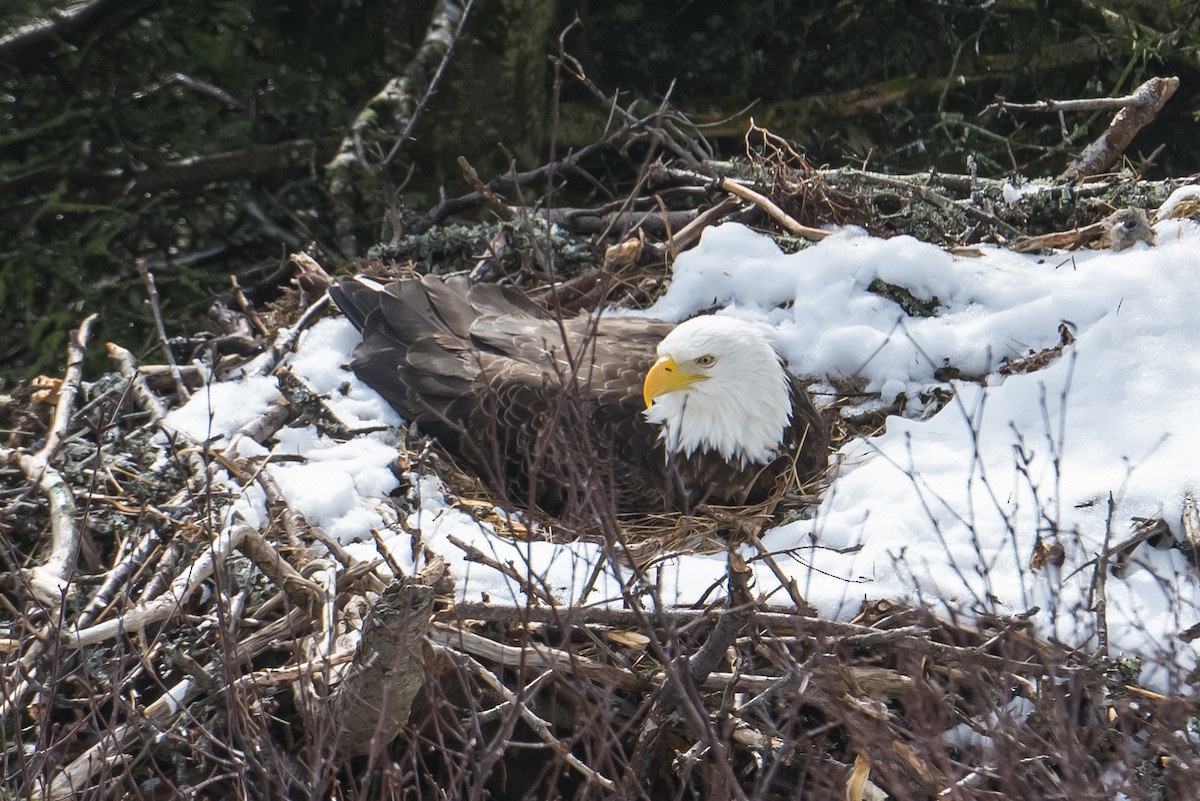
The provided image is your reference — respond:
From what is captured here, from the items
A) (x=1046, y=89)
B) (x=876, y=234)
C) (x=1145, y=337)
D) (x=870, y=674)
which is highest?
(x=1046, y=89)

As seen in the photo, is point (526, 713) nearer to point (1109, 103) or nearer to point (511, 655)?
point (511, 655)

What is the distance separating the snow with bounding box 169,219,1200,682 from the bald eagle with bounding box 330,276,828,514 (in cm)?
21

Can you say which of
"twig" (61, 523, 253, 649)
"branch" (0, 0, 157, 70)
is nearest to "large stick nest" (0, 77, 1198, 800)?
"twig" (61, 523, 253, 649)

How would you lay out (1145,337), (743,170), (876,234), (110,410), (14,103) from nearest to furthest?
1. (1145,337)
2. (110,410)
3. (876,234)
4. (743,170)
5. (14,103)

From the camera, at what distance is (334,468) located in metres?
4.20

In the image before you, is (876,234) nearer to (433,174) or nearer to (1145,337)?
(1145,337)

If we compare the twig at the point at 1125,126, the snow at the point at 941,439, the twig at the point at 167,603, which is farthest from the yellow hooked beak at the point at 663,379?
the twig at the point at 1125,126

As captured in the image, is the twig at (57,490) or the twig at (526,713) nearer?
the twig at (526,713)

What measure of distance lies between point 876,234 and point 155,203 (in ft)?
13.0

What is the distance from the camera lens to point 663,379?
4.04 meters

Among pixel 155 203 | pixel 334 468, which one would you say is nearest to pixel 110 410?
pixel 334 468

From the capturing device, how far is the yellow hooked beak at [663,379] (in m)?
4.03

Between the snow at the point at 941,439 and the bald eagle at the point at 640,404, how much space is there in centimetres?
21

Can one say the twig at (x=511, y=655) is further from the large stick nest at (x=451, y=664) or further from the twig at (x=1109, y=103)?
the twig at (x=1109, y=103)
